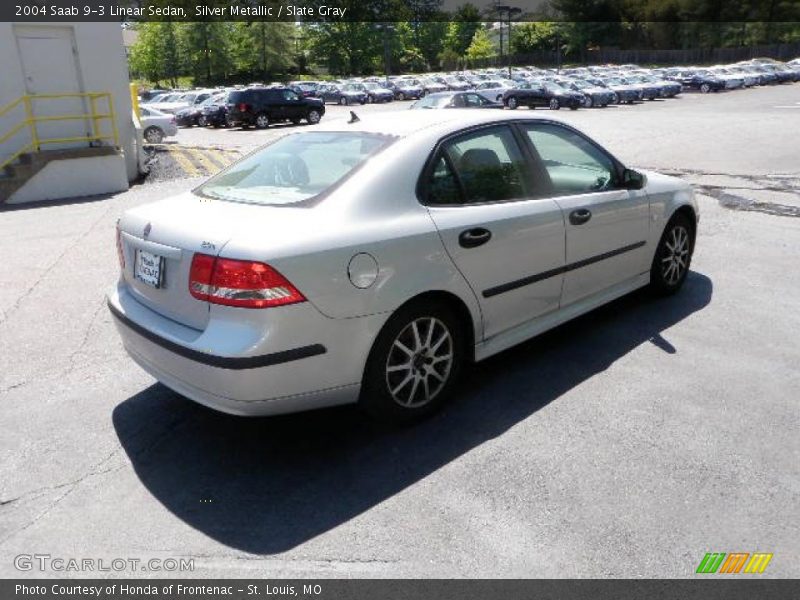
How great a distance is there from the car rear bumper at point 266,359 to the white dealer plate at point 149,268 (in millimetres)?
193

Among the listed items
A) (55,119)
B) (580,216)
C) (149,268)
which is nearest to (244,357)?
(149,268)

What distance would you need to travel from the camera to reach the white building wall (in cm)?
1192

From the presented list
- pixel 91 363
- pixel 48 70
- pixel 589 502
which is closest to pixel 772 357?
pixel 589 502

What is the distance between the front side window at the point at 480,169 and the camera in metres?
3.62

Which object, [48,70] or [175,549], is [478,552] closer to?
[175,549]

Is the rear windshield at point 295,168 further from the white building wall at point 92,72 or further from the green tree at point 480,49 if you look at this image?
the green tree at point 480,49

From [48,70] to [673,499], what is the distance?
43.7 ft

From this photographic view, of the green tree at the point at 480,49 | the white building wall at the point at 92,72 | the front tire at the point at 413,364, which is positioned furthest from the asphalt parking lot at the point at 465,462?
the green tree at the point at 480,49

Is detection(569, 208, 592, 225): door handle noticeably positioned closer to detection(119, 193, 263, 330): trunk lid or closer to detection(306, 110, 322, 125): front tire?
detection(119, 193, 263, 330): trunk lid

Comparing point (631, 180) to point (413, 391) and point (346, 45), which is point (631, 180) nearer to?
point (413, 391)

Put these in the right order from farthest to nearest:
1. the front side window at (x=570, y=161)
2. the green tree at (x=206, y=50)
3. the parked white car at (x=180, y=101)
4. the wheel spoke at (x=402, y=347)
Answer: the green tree at (x=206, y=50)
the parked white car at (x=180, y=101)
the front side window at (x=570, y=161)
the wheel spoke at (x=402, y=347)

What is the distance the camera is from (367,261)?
315 cm

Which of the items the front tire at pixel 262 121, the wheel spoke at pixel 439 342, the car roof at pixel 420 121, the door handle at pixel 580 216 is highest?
the car roof at pixel 420 121

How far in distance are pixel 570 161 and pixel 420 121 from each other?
135cm
